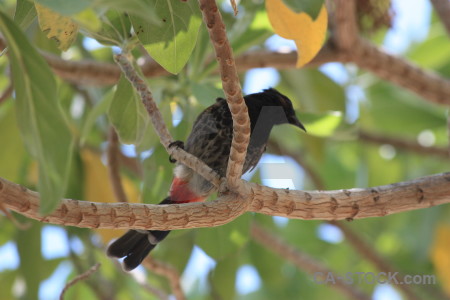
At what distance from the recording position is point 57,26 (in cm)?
159

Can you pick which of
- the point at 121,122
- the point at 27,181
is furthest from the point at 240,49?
the point at 27,181

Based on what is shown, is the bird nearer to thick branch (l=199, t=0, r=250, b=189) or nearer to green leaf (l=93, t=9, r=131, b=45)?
green leaf (l=93, t=9, r=131, b=45)

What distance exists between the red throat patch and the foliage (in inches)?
1.6

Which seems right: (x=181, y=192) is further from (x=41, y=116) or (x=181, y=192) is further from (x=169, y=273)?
(x=41, y=116)

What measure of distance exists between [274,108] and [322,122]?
21 centimetres

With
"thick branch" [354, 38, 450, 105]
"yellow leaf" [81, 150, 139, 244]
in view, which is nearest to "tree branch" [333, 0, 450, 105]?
"thick branch" [354, 38, 450, 105]

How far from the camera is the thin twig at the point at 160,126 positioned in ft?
5.78

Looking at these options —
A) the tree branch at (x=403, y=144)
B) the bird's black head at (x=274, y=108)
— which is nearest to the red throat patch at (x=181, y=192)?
the bird's black head at (x=274, y=108)

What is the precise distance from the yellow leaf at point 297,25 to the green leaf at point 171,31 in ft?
0.69

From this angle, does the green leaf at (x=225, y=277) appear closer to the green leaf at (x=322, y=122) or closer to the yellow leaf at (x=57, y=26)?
the green leaf at (x=322, y=122)

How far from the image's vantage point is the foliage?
4.16 ft

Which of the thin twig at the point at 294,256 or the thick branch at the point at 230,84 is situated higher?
the thin twig at the point at 294,256

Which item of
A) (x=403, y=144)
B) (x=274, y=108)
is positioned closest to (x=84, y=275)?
(x=274, y=108)

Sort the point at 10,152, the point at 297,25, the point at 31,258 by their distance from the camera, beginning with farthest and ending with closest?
1. the point at 31,258
2. the point at 10,152
3. the point at 297,25
